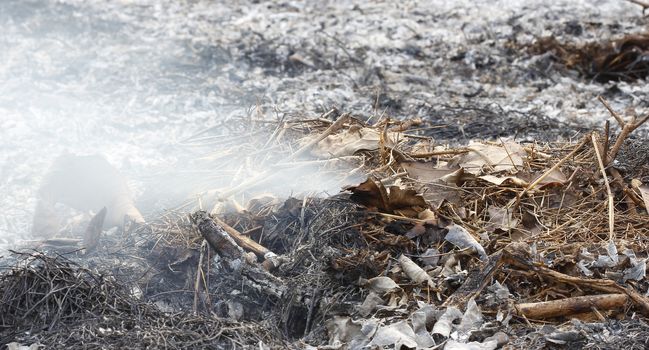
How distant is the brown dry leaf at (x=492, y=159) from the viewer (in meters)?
4.19

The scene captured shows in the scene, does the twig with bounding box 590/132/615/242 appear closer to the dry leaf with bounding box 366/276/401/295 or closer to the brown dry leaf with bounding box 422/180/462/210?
the brown dry leaf with bounding box 422/180/462/210

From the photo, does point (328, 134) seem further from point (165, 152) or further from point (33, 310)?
point (33, 310)

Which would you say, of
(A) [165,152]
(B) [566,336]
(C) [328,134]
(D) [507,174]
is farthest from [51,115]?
(B) [566,336]

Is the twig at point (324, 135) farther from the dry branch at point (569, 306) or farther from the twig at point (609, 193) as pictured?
the dry branch at point (569, 306)

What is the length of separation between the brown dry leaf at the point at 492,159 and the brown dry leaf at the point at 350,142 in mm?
425

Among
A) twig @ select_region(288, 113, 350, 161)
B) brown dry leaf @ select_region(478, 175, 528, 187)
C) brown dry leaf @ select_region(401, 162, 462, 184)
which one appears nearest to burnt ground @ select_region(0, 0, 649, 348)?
twig @ select_region(288, 113, 350, 161)

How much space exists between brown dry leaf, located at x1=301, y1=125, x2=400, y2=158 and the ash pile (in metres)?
0.01

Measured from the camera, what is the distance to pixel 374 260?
350 centimetres

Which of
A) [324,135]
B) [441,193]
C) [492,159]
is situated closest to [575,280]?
[441,193]

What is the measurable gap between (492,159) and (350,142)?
784 millimetres

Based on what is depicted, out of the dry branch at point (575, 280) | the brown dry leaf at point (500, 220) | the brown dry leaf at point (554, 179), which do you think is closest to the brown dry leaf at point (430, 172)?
the brown dry leaf at point (500, 220)

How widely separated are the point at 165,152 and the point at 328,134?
1.45m

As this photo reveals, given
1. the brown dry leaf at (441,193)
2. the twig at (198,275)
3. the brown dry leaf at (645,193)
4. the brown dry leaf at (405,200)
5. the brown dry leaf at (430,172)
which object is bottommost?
the brown dry leaf at (645,193)

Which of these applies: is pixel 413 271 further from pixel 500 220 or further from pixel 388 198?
pixel 500 220
